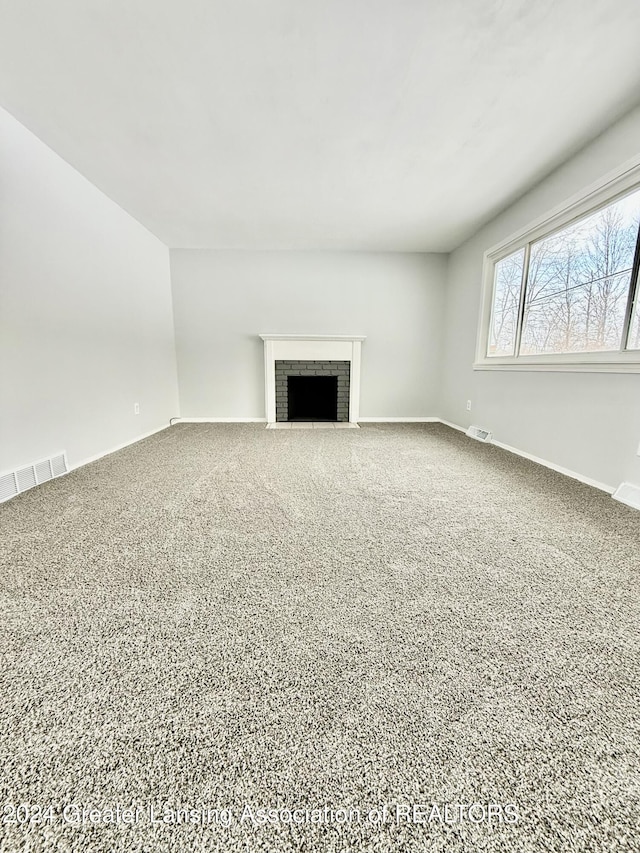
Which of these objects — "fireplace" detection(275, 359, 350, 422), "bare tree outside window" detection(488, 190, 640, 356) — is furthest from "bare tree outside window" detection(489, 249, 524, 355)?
"fireplace" detection(275, 359, 350, 422)

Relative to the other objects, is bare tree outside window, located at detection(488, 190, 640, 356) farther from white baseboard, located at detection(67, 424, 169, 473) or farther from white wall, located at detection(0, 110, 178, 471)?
white baseboard, located at detection(67, 424, 169, 473)

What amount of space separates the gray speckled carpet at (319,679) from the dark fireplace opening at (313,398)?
2.86m

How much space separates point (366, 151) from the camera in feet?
7.24

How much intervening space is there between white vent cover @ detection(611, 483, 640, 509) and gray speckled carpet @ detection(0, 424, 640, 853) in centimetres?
25

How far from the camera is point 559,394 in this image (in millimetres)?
2404

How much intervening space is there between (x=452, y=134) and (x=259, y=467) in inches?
102

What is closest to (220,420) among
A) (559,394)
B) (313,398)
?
(313,398)

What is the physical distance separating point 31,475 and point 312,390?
123 inches

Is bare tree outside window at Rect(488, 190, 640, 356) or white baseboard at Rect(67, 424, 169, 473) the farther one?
white baseboard at Rect(67, 424, 169, 473)

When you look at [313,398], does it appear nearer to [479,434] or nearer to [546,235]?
[479,434]

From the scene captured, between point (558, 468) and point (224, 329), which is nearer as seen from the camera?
point (558, 468)

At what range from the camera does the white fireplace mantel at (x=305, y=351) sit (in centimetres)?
423

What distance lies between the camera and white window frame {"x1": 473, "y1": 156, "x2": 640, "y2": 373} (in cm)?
191

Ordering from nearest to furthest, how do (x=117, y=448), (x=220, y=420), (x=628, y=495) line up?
(x=628, y=495) < (x=117, y=448) < (x=220, y=420)
